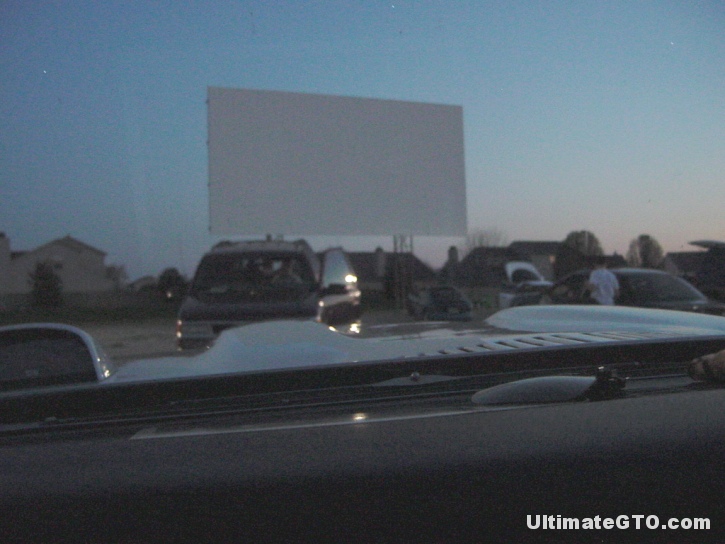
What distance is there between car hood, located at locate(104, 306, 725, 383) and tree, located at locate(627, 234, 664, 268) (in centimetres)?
597

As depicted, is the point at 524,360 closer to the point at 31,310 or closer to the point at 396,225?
the point at 31,310

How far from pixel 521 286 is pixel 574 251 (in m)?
1.10

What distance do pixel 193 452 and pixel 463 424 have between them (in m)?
0.37

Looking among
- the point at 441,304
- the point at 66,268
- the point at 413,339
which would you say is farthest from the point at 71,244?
the point at 441,304

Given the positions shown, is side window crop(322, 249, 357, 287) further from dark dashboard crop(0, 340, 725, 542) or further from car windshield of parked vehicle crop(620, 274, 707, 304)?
dark dashboard crop(0, 340, 725, 542)

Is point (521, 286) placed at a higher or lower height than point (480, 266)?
lower

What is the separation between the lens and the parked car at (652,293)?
6.95 meters

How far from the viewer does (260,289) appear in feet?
22.0

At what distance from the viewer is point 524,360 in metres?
1.59

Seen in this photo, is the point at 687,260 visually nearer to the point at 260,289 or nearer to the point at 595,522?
the point at 260,289

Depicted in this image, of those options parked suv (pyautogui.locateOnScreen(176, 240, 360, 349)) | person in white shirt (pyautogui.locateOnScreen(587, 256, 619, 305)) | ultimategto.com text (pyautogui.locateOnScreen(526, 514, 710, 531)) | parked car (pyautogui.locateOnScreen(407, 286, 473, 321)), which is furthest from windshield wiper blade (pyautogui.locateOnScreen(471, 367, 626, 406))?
parked car (pyautogui.locateOnScreen(407, 286, 473, 321))

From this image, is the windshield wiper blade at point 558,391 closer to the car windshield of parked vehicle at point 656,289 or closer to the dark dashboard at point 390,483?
the dark dashboard at point 390,483

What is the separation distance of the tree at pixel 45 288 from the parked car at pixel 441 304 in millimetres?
6635

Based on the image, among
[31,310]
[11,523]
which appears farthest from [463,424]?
[31,310]
